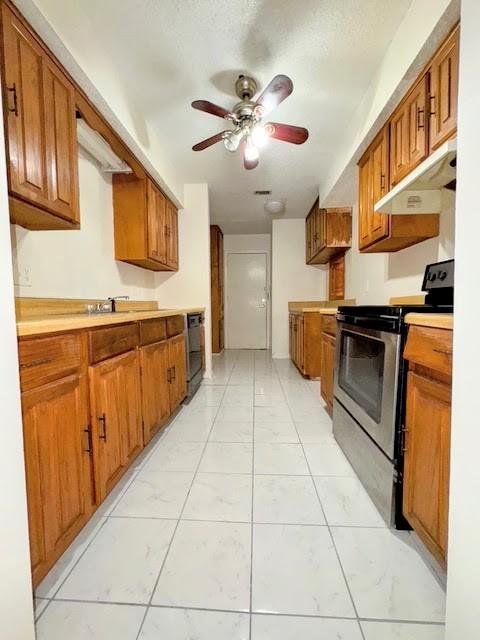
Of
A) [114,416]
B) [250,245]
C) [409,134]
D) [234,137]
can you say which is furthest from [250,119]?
[250,245]

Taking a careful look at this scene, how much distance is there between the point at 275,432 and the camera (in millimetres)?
2271

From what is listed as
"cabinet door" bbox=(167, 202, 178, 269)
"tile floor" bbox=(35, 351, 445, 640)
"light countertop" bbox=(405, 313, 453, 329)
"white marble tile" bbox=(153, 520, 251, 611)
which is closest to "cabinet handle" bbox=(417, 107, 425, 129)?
"light countertop" bbox=(405, 313, 453, 329)

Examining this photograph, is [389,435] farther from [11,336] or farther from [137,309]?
[137,309]

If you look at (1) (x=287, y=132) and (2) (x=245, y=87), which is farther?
(1) (x=287, y=132)

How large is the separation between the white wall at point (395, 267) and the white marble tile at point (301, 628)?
173 centimetres

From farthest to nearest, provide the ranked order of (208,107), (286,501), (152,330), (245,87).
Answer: (152,330) < (245,87) < (208,107) < (286,501)

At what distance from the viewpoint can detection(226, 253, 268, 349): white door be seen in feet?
20.7

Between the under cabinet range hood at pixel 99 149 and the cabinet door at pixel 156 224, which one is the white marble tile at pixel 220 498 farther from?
the under cabinet range hood at pixel 99 149

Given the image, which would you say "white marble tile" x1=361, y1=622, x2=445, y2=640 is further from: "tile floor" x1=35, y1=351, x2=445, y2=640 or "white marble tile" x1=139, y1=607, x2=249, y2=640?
"white marble tile" x1=139, y1=607, x2=249, y2=640

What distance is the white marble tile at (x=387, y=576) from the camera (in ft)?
3.16

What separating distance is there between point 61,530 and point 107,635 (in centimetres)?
34

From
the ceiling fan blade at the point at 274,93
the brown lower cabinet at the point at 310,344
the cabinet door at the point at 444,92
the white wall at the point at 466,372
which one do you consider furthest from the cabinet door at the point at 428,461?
the brown lower cabinet at the point at 310,344

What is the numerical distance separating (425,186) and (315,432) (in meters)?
1.70

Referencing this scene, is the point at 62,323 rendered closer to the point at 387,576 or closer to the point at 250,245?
the point at 387,576
